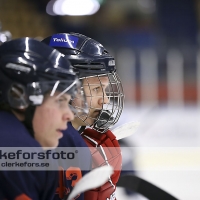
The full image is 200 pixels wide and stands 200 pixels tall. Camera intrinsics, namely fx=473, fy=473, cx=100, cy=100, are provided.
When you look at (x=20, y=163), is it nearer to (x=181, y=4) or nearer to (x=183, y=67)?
(x=183, y=67)

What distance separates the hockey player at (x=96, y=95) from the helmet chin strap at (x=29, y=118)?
27cm

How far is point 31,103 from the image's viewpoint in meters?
0.93

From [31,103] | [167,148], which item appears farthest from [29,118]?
[167,148]

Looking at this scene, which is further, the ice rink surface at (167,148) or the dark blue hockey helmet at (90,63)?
the ice rink surface at (167,148)

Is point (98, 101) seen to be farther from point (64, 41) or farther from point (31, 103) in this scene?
point (31, 103)

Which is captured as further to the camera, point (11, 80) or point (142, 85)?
point (142, 85)

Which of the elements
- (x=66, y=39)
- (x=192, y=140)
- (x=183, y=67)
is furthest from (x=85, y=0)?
(x=66, y=39)

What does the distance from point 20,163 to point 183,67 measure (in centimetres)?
561

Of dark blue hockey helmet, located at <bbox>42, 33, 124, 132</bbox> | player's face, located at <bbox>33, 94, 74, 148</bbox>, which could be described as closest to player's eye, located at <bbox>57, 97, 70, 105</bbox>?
player's face, located at <bbox>33, 94, 74, 148</bbox>

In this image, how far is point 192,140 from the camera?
4109mm

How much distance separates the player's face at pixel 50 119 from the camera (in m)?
0.95

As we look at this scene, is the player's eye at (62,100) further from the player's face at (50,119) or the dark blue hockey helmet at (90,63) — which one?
the dark blue hockey helmet at (90,63)

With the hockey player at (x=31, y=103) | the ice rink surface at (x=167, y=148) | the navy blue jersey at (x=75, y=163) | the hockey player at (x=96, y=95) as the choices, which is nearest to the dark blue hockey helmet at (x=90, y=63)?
the hockey player at (x=96, y=95)

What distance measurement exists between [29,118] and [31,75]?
91mm
